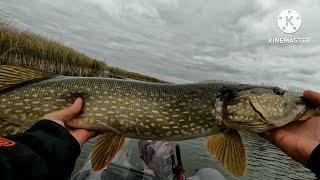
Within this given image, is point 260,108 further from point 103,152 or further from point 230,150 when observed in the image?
point 103,152

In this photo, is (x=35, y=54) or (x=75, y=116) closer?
(x=75, y=116)

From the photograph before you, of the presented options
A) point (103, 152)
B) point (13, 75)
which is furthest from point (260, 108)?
point (13, 75)

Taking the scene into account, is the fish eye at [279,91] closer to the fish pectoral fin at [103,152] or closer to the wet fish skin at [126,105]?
the wet fish skin at [126,105]

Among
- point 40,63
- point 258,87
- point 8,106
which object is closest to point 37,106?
point 8,106

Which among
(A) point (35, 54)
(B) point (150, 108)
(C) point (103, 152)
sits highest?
(A) point (35, 54)

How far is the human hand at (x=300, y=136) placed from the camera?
2.20 meters

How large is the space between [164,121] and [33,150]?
3.64 ft

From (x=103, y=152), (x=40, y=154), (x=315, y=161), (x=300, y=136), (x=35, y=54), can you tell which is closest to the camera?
(x=40, y=154)

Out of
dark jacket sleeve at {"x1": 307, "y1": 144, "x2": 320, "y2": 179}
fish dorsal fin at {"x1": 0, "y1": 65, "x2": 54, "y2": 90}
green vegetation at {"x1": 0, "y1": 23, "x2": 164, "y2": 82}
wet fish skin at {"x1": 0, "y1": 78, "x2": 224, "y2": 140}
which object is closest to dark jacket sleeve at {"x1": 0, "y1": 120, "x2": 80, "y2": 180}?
wet fish skin at {"x1": 0, "y1": 78, "x2": 224, "y2": 140}

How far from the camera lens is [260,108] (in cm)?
253

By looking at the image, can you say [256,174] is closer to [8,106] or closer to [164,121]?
[164,121]

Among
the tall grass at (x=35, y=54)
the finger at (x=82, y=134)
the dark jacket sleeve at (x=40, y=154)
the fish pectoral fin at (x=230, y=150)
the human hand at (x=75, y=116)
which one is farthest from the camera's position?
the tall grass at (x=35, y=54)

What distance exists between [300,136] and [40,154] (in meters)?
1.63

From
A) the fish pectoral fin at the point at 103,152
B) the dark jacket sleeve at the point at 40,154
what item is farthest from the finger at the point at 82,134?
the dark jacket sleeve at the point at 40,154
